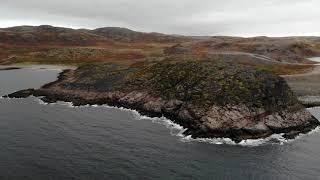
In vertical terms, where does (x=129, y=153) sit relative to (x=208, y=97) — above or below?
below

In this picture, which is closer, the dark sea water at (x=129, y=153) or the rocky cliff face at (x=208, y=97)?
the dark sea water at (x=129, y=153)

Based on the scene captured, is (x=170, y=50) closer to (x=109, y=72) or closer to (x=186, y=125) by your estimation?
(x=109, y=72)

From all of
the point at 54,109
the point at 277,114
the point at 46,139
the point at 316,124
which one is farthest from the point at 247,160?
the point at 54,109

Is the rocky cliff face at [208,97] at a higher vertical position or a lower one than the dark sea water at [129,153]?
higher

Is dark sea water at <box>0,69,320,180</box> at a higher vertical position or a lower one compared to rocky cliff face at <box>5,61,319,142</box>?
lower
